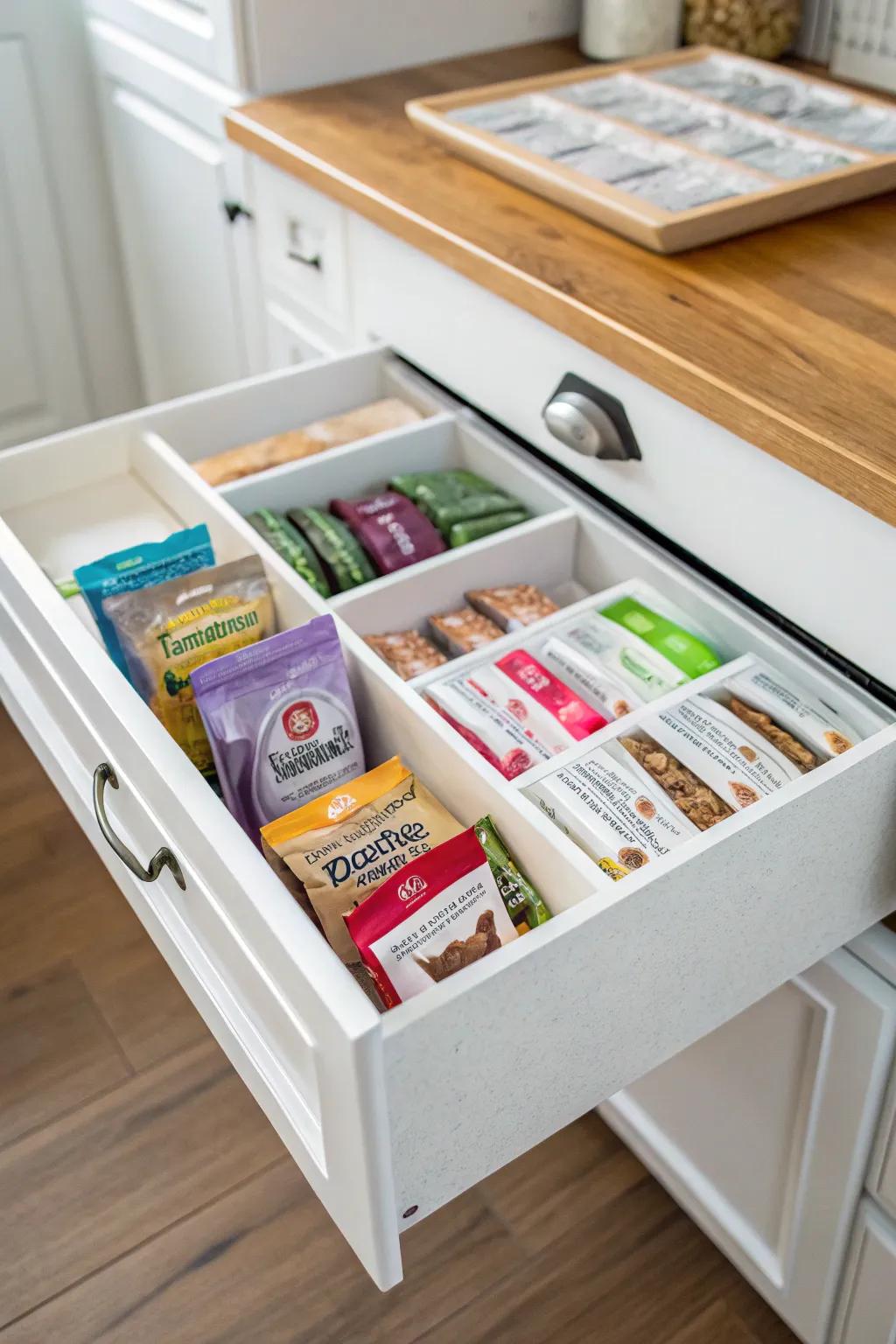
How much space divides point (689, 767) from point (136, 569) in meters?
0.46

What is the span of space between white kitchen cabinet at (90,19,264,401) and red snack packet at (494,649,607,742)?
814 millimetres

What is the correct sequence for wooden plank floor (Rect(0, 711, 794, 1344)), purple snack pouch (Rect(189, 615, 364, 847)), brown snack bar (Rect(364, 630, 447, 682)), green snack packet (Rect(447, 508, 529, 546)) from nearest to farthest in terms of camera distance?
purple snack pouch (Rect(189, 615, 364, 847)), brown snack bar (Rect(364, 630, 447, 682)), green snack packet (Rect(447, 508, 529, 546)), wooden plank floor (Rect(0, 711, 794, 1344))

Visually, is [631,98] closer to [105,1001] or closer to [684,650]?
[684,650]

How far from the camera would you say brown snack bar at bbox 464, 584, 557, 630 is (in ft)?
3.28

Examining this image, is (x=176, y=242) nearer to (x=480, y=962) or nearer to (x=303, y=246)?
(x=303, y=246)

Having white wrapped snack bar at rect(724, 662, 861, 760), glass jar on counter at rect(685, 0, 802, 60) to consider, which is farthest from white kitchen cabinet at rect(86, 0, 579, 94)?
white wrapped snack bar at rect(724, 662, 861, 760)

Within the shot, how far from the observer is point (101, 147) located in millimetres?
1793

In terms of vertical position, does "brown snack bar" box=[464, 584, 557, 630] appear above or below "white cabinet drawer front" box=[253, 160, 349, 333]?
below

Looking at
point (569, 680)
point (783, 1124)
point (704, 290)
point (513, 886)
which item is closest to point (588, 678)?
point (569, 680)

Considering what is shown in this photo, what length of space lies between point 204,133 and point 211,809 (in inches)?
43.2

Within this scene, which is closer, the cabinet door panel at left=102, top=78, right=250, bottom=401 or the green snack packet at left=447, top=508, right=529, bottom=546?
the green snack packet at left=447, top=508, right=529, bottom=546

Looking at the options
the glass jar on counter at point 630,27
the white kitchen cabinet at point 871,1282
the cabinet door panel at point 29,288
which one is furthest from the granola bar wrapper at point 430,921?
the cabinet door panel at point 29,288

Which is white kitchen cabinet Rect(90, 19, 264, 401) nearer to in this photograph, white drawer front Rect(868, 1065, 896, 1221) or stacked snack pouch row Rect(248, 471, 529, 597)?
stacked snack pouch row Rect(248, 471, 529, 597)

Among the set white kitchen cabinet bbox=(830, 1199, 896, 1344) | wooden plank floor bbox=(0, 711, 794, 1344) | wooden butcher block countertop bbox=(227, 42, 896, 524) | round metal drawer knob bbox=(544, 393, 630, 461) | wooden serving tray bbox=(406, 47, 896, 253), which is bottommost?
wooden plank floor bbox=(0, 711, 794, 1344)
